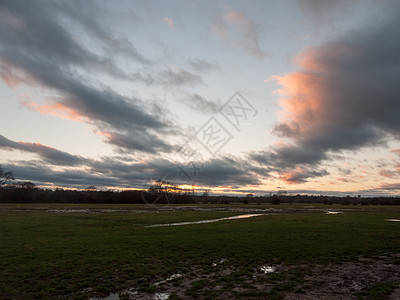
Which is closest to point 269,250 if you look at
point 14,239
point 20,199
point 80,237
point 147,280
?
point 147,280

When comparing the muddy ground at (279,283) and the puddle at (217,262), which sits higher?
the muddy ground at (279,283)

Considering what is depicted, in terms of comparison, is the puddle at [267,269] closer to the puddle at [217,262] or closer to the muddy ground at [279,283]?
the muddy ground at [279,283]

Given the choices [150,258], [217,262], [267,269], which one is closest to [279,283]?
[267,269]

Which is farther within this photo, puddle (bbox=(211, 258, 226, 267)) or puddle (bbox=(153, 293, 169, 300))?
puddle (bbox=(211, 258, 226, 267))

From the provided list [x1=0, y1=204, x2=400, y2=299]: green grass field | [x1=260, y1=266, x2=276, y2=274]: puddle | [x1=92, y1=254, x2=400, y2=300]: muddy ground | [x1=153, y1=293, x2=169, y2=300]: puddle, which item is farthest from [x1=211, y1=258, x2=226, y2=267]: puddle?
[x1=153, y1=293, x2=169, y2=300]: puddle

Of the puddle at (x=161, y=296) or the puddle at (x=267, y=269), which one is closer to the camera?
the puddle at (x=161, y=296)

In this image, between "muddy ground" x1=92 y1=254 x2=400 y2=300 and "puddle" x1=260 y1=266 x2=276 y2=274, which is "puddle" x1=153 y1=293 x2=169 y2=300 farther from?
"puddle" x1=260 y1=266 x2=276 y2=274

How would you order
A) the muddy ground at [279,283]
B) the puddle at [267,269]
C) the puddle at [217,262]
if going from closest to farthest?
the muddy ground at [279,283] < the puddle at [267,269] < the puddle at [217,262]

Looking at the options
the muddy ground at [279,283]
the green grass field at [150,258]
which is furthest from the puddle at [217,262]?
the green grass field at [150,258]

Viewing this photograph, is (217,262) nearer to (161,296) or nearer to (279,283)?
(279,283)

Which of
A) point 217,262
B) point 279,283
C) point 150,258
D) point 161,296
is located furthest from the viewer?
point 150,258

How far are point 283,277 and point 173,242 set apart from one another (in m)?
12.8

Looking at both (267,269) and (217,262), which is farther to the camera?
(217,262)

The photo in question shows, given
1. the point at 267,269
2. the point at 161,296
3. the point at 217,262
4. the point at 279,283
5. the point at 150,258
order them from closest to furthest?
the point at 161,296 → the point at 279,283 → the point at 267,269 → the point at 217,262 → the point at 150,258
